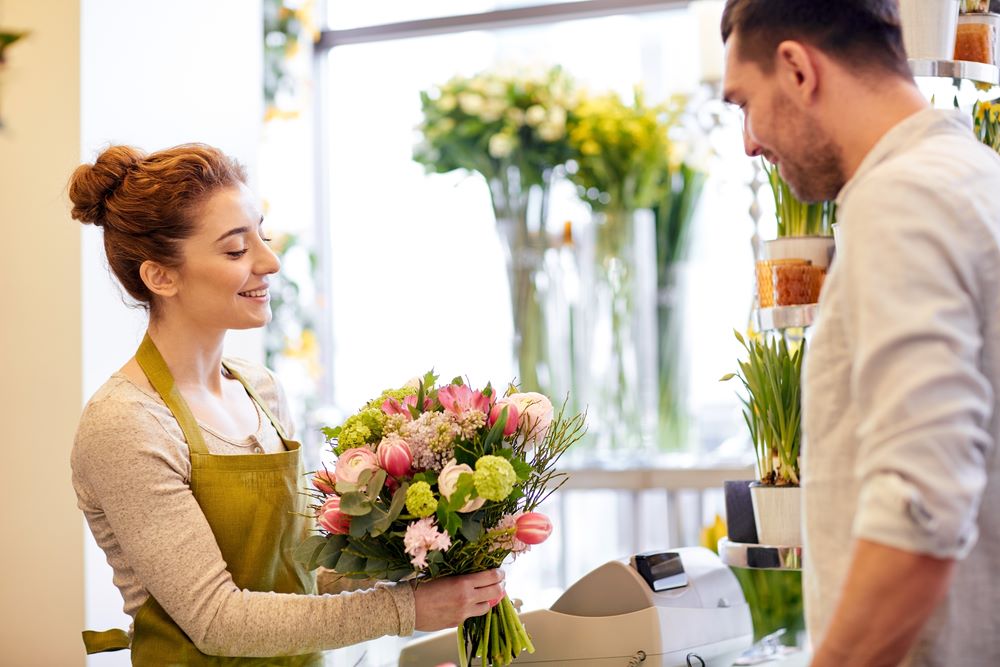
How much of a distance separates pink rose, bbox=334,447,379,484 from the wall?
0.94 meters

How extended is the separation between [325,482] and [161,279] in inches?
19.2

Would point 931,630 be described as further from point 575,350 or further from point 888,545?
point 575,350

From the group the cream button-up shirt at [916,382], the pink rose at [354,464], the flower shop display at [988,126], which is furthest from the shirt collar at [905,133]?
the pink rose at [354,464]

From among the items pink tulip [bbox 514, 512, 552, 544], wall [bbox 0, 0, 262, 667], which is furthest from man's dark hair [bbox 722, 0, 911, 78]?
wall [bbox 0, 0, 262, 667]

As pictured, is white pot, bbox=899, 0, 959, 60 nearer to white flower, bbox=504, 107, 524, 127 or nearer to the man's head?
the man's head

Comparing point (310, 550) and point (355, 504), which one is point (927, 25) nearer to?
point (355, 504)

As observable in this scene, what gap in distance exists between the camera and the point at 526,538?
152cm

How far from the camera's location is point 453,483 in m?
1.41

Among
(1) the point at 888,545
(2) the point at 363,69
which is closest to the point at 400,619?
(1) the point at 888,545

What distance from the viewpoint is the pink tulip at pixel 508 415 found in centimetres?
151

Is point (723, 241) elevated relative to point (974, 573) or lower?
elevated

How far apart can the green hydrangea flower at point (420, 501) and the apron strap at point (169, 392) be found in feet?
1.43

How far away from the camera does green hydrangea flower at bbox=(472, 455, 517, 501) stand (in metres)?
1.39

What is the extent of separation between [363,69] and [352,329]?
1.19 metres
